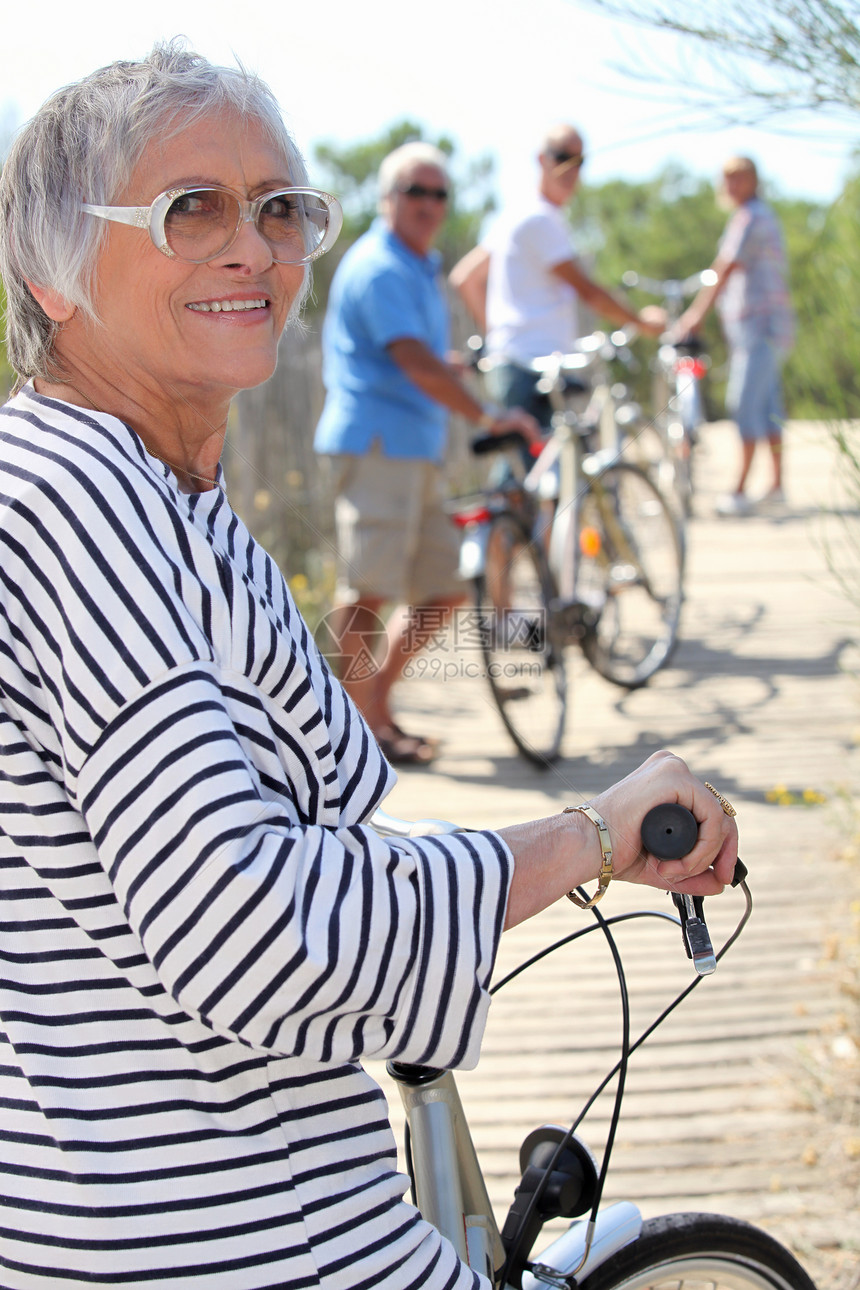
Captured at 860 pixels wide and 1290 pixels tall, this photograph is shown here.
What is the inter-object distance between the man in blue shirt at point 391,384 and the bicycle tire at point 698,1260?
2.80 metres

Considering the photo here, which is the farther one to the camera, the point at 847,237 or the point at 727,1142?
the point at 847,237

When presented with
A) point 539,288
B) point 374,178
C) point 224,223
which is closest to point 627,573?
point 539,288

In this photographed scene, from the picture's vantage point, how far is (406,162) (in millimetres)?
4355

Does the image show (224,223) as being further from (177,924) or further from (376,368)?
(376,368)

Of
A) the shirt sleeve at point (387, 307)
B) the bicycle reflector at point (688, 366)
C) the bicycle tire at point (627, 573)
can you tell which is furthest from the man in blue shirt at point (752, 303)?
the shirt sleeve at point (387, 307)

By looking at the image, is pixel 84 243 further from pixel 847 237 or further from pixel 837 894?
pixel 837 894

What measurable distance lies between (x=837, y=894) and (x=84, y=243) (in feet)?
9.84

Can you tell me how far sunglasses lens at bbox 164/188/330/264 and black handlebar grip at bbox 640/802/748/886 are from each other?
2.00 ft

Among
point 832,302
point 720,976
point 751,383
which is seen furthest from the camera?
point 751,383

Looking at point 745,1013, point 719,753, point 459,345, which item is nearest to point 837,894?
point 745,1013

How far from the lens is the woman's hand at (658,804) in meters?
1.02

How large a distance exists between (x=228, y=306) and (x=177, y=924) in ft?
1.80

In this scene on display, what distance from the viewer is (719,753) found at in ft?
14.4

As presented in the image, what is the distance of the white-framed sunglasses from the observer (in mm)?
1010
